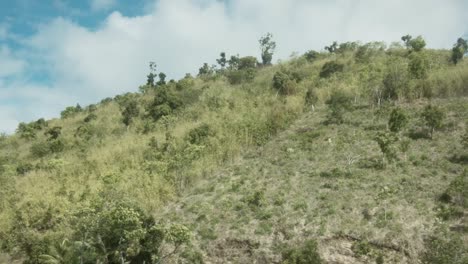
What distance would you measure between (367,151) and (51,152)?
831 inches

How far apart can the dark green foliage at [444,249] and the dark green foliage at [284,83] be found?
16075 mm

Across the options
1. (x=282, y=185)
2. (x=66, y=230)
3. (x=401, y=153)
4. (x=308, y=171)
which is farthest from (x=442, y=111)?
(x=66, y=230)

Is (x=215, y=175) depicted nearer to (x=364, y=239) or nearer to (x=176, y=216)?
(x=176, y=216)

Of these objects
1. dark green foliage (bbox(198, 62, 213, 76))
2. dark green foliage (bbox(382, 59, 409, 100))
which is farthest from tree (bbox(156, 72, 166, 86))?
dark green foliage (bbox(382, 59, 409, 100))

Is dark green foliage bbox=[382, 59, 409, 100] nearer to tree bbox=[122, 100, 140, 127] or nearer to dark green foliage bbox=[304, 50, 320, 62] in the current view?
dark green foliage bbox=[304, 50, 320, 62]

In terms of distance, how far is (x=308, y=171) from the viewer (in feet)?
65.7

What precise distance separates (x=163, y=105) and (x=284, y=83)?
8.33 meters

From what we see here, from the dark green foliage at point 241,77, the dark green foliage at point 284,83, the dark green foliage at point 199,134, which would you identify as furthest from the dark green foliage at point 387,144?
the dark green foliage at point 241,77

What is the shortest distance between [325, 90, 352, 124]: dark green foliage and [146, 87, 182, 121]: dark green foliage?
1094cm

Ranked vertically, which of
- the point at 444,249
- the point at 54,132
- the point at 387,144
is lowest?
the point at 444,249

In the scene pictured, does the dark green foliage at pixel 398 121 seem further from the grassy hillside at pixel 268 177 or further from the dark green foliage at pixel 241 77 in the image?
the dark green foliage at pixel 241 77

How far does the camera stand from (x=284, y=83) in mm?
30484

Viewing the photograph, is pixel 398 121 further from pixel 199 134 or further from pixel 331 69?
pixel 331 69

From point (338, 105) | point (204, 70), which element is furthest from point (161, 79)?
point (338, 105)
